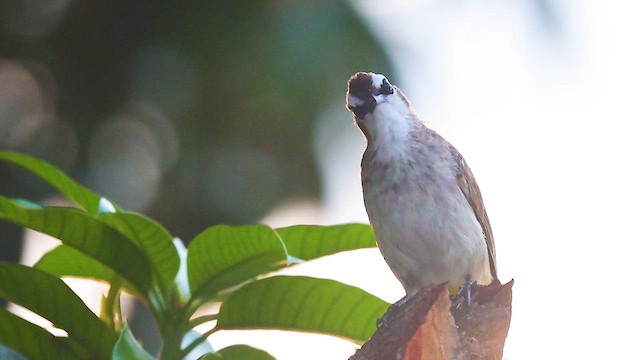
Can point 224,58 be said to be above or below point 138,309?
above

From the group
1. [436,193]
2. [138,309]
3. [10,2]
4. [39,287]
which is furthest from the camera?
[10,2]

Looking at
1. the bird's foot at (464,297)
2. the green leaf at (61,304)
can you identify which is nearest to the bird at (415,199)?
the bird's foot at (464,297)

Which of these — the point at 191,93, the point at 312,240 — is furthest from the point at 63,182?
the point at 191,93

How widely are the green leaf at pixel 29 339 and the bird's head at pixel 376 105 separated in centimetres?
85

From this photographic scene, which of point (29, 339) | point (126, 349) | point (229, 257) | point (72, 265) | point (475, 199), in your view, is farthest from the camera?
point (475, 199)

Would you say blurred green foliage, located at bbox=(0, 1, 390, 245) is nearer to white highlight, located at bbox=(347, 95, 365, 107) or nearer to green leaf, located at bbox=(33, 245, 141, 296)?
white highlight, located at bbox=(347, 95, 365, 107)

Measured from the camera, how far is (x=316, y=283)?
69.1 inches

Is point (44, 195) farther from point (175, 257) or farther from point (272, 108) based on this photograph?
point (175, 257)

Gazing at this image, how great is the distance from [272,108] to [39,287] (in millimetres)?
1682

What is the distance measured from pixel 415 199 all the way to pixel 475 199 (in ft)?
0.66

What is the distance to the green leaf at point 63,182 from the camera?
6.00 feet

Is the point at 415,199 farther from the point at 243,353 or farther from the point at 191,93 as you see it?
the point at 191,93

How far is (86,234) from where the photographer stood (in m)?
1.67

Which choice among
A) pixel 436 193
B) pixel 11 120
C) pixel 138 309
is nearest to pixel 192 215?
pixel 138 309
